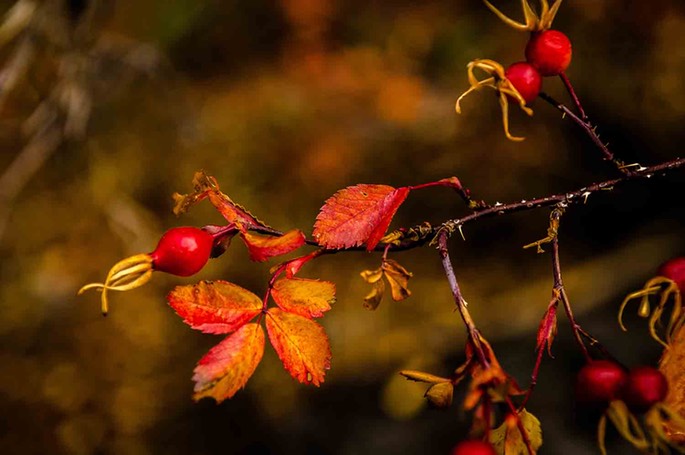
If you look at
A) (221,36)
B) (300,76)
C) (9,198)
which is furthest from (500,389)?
(221,36)

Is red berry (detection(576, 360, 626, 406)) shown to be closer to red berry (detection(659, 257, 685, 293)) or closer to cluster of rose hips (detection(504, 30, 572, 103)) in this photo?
red berry (detection(659, 257, 685, 293))

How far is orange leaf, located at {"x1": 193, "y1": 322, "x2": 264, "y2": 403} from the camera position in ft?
1.60

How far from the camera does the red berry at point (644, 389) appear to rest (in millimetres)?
437

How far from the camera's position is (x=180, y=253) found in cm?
53

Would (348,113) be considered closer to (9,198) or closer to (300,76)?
(300,76)

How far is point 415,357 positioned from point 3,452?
1.25 meters

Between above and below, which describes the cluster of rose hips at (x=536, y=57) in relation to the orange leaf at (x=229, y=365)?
above

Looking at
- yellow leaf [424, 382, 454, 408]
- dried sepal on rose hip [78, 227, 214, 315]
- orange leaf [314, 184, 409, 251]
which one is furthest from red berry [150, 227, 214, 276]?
yellow leaf [424, 382, 454, 408]

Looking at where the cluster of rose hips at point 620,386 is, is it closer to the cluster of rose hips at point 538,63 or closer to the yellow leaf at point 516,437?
the yellow leaf at point 516,437

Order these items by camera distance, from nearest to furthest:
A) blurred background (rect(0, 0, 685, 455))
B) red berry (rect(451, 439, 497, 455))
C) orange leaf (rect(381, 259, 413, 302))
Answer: red berry (rect(451, 439, 497, 455)) → orange leaf (rect(381, 259, 413, 302)) → blurred background (rect(0, 0, 685, 455))

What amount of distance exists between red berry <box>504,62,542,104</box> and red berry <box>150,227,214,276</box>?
0.31 meters

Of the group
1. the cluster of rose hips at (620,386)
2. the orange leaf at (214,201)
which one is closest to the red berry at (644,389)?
the cluster of rose hips at (620,386)

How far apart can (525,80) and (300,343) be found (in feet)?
1.00

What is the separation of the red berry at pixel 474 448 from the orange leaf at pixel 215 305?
207mm
